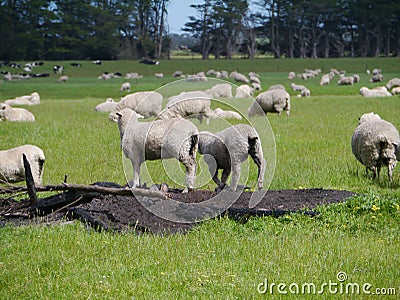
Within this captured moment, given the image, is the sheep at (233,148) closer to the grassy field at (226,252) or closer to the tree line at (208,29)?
the grassy field at (226,252)

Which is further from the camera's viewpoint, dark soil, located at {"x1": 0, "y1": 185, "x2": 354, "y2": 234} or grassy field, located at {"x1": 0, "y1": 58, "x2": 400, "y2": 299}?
dark soil, located at {"x1": 0, "y1": 185, "x2": 354, "y2": 234}

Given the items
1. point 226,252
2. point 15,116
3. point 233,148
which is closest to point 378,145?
point 233,148

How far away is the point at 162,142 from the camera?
28.4 ft

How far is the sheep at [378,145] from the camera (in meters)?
10.7

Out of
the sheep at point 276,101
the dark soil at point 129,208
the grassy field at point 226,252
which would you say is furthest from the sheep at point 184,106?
the sheep at point 276,101

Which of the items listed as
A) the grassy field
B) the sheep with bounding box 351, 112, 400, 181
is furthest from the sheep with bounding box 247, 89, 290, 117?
the sheep with bounding box 351, 112, 400, 181

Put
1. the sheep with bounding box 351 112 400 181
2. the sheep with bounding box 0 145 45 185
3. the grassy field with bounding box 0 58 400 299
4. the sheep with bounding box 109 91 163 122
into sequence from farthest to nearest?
the sheep with bounding box 0 145 45 185 < the sheep with bounding box 351 112 400 181 < the sheep with bounding box 109 91 163 122 < the grassy field with bounding box 0 58 400 299

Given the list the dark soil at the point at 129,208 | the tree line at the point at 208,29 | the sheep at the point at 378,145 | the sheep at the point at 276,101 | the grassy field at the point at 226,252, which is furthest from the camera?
the tree line at the point at 208,29

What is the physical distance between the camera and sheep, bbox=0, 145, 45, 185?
11086 mm

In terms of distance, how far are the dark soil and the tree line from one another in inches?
2279

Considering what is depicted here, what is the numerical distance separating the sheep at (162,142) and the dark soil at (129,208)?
1.69ft

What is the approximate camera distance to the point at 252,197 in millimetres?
8836

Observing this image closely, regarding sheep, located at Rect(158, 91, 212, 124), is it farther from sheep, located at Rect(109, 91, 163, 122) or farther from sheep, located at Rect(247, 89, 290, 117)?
sheep, located at Rect(247, 89, 290, 117)

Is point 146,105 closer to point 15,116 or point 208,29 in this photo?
point 15,116
